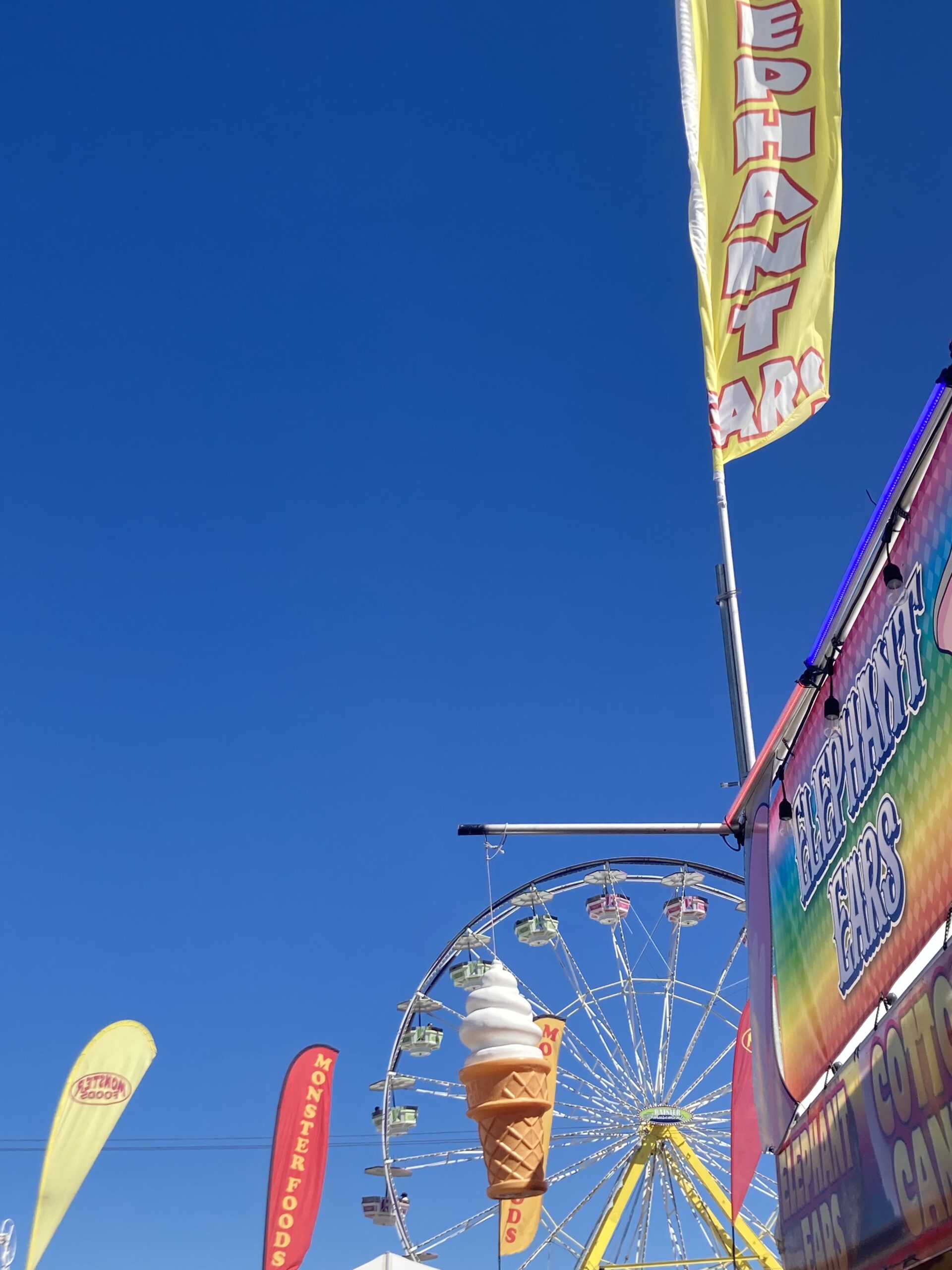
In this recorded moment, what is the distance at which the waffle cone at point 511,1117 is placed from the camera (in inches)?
180

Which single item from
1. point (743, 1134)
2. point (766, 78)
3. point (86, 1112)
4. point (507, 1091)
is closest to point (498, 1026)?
point (507, 1091)

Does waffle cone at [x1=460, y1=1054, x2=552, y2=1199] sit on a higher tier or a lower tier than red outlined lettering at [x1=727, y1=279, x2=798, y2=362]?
lower

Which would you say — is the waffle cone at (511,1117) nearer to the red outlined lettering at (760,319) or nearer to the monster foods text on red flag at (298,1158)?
the red outlined lettering at (760,319)

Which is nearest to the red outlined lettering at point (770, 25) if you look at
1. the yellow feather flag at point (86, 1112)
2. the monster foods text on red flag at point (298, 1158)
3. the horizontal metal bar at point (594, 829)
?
the horizontal metal bar at point (594, 829)

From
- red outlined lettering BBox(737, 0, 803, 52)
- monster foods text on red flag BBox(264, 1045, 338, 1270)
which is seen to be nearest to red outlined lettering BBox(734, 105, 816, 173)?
red outlined lettering BBox(737, 0, 803, 52)

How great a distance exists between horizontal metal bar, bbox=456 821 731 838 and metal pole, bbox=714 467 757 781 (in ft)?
1.39

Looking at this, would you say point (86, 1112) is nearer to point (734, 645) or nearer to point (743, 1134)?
point (743, 1134)

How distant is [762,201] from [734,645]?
2.66 meters

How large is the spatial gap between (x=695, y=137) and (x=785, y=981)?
4971 mm

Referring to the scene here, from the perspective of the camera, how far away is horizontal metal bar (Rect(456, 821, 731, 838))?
6.53m

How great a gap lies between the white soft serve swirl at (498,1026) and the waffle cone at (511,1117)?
1.4 inches

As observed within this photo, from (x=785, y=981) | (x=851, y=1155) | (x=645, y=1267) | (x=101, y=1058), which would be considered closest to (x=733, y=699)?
(x=785, y=981)

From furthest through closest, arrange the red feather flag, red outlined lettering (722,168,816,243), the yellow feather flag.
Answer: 1. the yellow feather flag
2. the red feather flag
3. red outlined lettering (722,168,816,243)

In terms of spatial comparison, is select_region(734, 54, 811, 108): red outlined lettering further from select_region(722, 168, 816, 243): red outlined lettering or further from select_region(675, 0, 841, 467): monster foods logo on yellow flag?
select_region(722, 168, 816, 243): red outlined lettering
